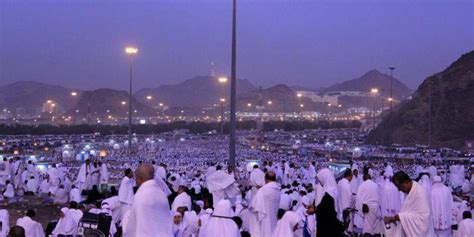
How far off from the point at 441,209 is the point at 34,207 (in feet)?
41.2

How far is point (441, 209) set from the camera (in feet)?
40.3

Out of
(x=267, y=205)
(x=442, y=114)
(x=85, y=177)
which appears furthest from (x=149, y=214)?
(x=442, y=114)

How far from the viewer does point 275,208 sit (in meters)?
10.7

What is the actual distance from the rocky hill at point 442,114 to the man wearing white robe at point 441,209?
161 ft

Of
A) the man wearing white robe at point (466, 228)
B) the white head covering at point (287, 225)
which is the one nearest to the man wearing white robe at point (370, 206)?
the man wearing white robe at point (466, 228)

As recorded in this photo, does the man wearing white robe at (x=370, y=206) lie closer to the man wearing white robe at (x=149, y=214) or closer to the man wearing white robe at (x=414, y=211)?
the man wearing white robe at (x=414, y=211)

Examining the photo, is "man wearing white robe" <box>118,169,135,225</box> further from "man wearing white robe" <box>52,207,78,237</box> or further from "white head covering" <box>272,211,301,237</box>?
"white head covering" <box>272,211,301,237</box>

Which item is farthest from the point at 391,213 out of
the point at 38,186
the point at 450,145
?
the point at 450,145

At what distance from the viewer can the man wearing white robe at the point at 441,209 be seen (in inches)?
484

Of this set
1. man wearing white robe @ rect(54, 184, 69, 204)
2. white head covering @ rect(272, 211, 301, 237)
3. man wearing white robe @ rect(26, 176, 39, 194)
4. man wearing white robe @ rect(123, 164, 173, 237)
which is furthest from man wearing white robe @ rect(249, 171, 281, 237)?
man wearing white robe @ rect(26, 176, 39, 194)

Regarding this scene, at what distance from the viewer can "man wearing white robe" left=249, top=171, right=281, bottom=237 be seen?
1056 centimetres

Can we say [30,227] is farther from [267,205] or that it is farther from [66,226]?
[267,205]

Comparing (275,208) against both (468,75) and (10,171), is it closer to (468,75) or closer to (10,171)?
(10,171)

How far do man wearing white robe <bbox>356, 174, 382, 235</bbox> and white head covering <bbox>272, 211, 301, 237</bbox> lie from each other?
3.35 meters
